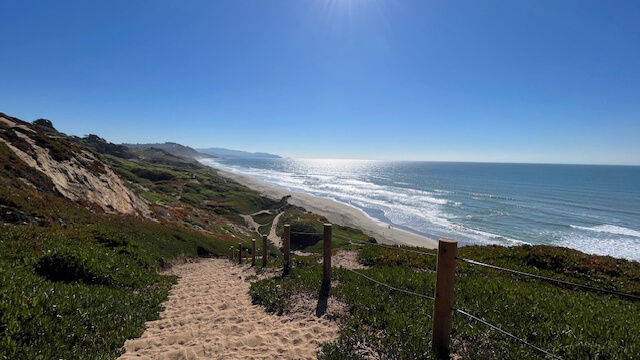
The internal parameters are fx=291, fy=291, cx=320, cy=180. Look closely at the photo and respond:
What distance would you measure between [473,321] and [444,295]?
2453mm

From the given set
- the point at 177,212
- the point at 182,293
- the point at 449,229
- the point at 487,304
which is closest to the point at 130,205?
the point at 177,212

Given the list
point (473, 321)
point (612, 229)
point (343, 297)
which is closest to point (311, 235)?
point (343, 297)

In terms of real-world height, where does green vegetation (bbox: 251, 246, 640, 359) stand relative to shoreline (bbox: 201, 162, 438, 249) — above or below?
above

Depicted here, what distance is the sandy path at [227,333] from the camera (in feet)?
19.9

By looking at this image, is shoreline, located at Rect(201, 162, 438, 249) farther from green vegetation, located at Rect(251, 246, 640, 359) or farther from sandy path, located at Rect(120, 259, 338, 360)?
sandy path, located at Rect(120, 259, 338, 360)

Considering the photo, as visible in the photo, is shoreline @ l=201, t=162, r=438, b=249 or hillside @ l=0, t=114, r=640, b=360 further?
shoreline @ l=201, t=162, r=438, b=249

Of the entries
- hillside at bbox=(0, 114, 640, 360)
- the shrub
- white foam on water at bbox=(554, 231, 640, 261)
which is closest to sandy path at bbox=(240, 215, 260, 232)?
hillside at bbox=(0, 114, 640, 360)

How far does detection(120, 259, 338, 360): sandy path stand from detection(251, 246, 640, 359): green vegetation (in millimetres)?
569

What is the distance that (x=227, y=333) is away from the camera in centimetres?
709

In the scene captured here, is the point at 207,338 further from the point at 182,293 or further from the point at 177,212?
the point at 177,212

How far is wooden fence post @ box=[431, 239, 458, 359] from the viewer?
16.5 ft

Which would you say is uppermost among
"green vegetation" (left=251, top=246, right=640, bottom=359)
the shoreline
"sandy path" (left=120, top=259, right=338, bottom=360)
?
"green vegetation" (left=251, top=246, right=640, bottom=359)

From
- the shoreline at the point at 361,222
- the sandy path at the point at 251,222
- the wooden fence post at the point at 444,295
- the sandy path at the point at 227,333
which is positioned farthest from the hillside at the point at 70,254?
the shoreline at the point at 361,222

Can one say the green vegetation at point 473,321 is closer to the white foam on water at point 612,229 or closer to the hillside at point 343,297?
the hillside at point 343,297
